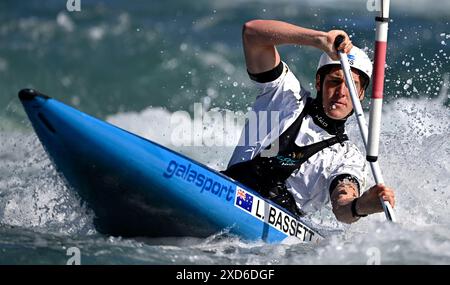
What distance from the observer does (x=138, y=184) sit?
13.9ft

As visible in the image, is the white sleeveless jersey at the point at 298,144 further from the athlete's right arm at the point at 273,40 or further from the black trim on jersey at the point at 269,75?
the athlete's right arm at the point at 273,40

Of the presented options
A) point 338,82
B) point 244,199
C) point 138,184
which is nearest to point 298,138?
point 338,82

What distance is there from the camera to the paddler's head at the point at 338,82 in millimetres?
4711

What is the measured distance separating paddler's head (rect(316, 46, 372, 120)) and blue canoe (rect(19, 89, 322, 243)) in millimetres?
651

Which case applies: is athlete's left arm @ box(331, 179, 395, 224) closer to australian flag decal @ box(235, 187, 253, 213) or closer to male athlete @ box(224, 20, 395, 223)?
male athlete @ box(224, 20, 395, 223)

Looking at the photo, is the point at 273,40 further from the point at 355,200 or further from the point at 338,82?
the point at 355,200

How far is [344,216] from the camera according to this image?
14.7 feet

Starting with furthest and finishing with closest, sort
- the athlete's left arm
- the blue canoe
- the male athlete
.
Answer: the male athlete
the athlete's left arm
the blue canoe

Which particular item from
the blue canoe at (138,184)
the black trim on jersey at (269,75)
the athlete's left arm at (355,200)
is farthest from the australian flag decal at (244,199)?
the black trim on jersey at (269,75)

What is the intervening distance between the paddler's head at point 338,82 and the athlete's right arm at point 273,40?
0.67ft

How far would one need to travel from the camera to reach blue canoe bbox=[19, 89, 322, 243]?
13.5 ft

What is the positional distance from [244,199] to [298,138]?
51 cm

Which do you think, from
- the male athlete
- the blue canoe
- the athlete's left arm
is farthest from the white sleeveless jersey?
the blue canoe

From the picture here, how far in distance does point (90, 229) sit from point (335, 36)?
1.65 m
